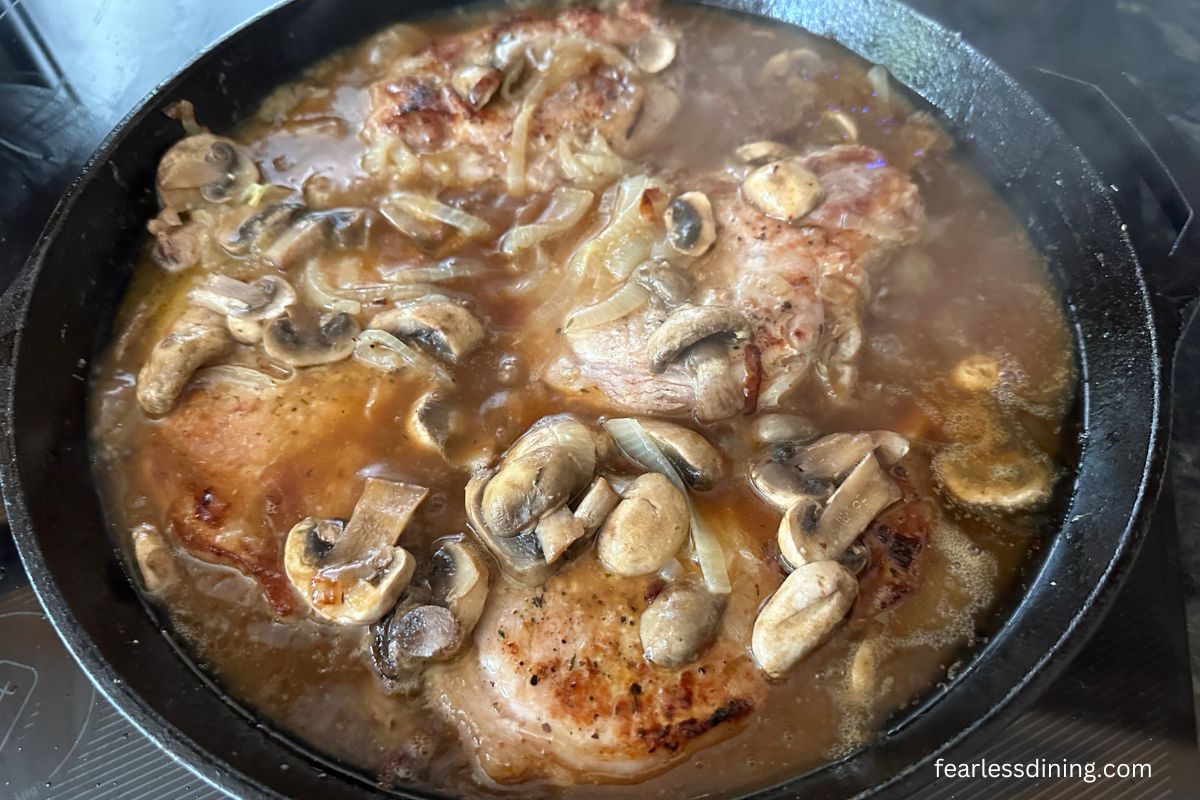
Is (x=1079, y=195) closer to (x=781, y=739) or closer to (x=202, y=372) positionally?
(x=781, y=739)

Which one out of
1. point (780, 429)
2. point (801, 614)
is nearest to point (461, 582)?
point (801, 614)

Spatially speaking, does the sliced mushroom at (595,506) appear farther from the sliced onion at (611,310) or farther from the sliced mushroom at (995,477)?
the sliced mushroom at (995,477)

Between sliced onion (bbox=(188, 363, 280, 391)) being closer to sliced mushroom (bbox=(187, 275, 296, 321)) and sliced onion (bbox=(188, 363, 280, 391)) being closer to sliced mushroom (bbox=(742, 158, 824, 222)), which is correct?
sliced mushroom (bbox=(187, 275, 296, 321))

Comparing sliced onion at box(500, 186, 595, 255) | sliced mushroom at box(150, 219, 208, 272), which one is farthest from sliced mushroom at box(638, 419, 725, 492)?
sliced mushroom at box(150, 219, 208, 272)

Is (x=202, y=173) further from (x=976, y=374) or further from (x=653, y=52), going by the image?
(x=976, y=374)

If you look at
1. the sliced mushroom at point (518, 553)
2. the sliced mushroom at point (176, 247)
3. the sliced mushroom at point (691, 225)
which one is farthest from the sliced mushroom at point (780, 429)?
the sliced mushroom at point (176, 247)

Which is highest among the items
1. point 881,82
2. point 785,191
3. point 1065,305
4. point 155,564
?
point 881,82
